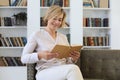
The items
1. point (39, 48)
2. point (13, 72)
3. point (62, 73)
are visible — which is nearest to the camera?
point (62, 73)

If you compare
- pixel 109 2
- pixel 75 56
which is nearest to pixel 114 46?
pixel 109 2

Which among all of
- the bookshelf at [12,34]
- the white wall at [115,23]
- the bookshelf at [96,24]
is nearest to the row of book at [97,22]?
the bookshelf at [96,24]

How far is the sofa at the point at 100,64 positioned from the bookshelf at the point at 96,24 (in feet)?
5.14

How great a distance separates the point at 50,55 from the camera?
2414 mm

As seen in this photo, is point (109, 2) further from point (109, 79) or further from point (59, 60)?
point (59, 60)

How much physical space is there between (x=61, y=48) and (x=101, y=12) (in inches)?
108

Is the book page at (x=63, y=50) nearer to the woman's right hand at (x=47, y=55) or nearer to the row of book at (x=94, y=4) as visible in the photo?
the woman's right hand at (x=47, y=55)

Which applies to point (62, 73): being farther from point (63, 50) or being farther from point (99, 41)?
point (99, 41)

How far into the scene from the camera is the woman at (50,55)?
7.89ft

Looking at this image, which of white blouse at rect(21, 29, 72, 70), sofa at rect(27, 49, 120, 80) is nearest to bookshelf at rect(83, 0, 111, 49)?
sofa at rect(27, 49, 120, 80)

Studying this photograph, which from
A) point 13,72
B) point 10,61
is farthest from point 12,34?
point 13,72

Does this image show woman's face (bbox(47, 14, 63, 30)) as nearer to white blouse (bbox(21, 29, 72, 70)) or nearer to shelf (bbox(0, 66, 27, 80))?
white blouse (bbox(21, 29, 72, 70))

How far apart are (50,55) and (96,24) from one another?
8.48 feet

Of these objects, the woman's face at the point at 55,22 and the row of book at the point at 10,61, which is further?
the row of book at the point at 10,61
